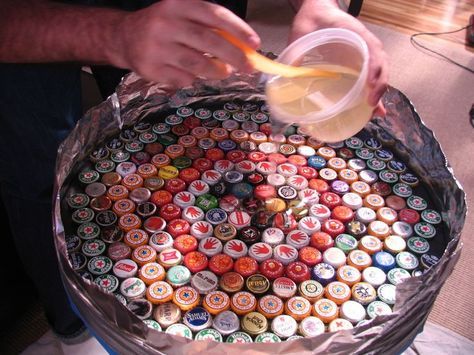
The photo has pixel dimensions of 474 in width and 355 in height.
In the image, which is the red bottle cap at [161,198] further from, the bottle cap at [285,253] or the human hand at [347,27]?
the human hand at [347,27]

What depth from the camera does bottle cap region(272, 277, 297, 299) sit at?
678 mm

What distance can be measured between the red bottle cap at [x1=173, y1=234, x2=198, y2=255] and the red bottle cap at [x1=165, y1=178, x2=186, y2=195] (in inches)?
3.8

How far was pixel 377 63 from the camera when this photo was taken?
0.65 meters

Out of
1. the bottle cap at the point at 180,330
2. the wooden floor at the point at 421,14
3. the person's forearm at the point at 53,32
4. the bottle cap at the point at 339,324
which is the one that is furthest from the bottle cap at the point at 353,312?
the wooden floor at the point at 421,14

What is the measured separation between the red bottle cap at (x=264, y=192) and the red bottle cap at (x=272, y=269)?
0.42 feet

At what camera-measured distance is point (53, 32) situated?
0.71 metres

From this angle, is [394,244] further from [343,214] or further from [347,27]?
[347,27]

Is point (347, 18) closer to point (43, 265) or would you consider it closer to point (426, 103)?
point (43, 265)

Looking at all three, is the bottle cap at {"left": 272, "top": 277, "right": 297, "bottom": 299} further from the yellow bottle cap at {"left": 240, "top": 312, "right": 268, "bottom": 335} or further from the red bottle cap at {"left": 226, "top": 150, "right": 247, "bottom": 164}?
the red bottle cap at {"left": 226, "top": 150, "right": 247, "bottom": 164}

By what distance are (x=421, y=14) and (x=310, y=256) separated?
2.28 meters

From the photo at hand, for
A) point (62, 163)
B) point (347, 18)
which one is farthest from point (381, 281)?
point (62, 163)

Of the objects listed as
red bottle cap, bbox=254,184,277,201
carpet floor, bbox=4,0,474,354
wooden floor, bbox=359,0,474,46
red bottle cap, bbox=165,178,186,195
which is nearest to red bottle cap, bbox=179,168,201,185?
red bottle cap, bbox=165,178,186,195

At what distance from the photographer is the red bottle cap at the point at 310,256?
2.35ft

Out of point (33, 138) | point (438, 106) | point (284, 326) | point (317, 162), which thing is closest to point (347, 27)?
point (317, 162)
